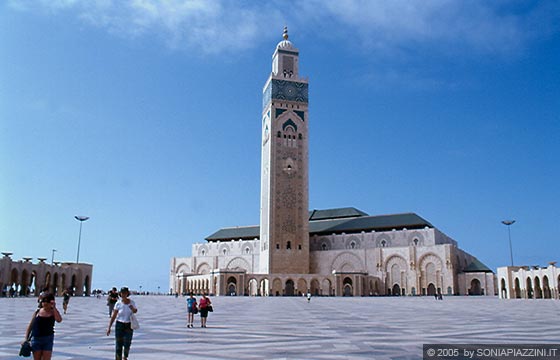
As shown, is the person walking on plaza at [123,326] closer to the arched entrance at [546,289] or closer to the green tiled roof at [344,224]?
the arched entrance at [546,289]

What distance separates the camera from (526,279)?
37.6 metres

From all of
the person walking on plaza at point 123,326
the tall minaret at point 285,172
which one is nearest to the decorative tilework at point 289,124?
the tall minaret at point 285,172

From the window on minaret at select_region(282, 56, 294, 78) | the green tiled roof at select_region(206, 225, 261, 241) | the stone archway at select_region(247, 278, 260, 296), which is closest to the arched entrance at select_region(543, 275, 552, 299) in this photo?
the stone archway at select_region(247, 278, 260, 296)

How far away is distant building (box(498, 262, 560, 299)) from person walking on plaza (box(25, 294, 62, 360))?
36364 millimetres

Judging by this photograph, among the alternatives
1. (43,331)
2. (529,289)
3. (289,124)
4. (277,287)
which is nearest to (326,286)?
(277,287)

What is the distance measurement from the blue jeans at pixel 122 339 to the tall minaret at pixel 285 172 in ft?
170

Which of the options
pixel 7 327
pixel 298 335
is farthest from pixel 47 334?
pixel 7 327

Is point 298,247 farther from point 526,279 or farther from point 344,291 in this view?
point 526,279

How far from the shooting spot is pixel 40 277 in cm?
4059

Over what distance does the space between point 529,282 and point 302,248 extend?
27.9 metres

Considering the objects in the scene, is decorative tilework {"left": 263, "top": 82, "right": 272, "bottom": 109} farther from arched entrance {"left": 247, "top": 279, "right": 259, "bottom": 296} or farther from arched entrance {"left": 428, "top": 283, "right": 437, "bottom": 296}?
arched entrance {"left": 428, "top": 283, "right": 437, "bottom": 296}

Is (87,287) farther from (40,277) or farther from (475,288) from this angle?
(475,288)

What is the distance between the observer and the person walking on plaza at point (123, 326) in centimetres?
667

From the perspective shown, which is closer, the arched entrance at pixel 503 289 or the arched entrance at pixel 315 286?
the arched entrance at pixel 503 289
